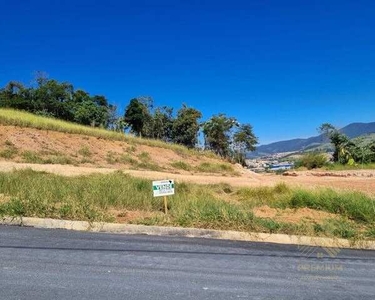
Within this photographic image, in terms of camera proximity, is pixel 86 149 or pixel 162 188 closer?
pixel 162 188

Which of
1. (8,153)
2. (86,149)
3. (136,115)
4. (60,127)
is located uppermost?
(136,115)

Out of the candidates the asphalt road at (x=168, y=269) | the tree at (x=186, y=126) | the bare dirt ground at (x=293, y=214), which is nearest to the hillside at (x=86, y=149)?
the tree at (x=186, y=126)

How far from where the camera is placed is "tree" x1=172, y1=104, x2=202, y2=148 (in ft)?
169

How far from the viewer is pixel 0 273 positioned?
4.31 m

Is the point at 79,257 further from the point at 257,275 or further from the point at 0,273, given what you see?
the point at 257,275

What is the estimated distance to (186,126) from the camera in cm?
5188

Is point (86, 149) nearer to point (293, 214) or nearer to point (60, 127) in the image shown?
point (60, 127)

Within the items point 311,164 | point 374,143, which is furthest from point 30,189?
point 374,143

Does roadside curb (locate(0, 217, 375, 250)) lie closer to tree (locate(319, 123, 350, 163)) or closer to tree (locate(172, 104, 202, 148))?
tree (locate(319, 123, 350, 163))

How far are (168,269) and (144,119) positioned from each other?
4928 centimetres

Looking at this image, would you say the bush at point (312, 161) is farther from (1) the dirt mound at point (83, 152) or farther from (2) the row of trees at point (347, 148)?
(1) the dirt mound at point (83, 152)

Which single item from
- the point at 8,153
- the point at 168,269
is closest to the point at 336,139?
the point at 8,153

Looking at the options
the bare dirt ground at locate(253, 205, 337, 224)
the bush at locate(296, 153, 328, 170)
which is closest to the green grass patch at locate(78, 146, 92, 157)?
the bare dirt ground at locate(253, 205, 337, 224)

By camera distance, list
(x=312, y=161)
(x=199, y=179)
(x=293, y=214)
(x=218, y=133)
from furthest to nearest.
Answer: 1. (x=218, y=133)
2. (x=312, y=161)
3. (x=199, y=179)
4. (x=293, y=214)
